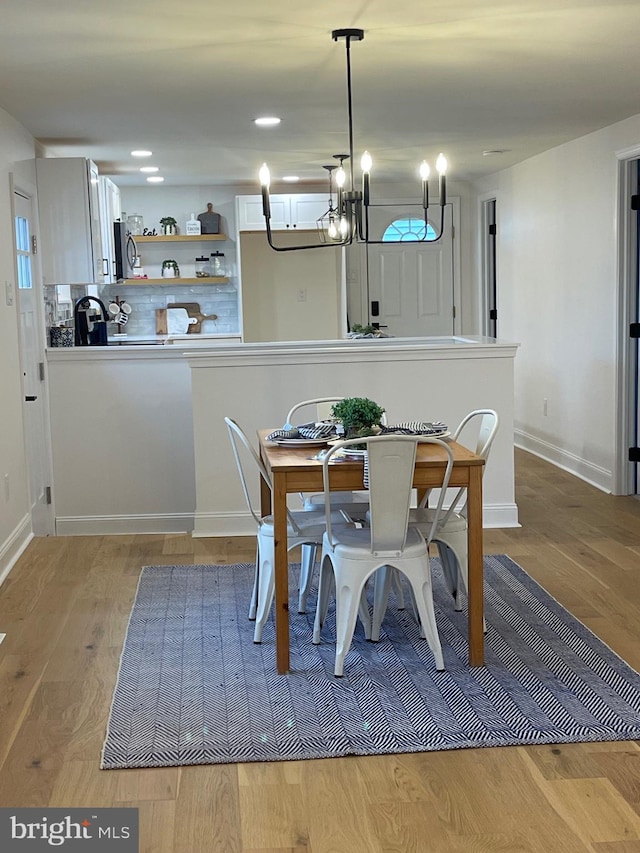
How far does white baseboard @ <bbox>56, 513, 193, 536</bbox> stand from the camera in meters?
6.09

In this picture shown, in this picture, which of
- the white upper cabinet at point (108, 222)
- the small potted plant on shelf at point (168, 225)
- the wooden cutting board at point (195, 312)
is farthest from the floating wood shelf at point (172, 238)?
the white upper cabinet at point (108, 222)

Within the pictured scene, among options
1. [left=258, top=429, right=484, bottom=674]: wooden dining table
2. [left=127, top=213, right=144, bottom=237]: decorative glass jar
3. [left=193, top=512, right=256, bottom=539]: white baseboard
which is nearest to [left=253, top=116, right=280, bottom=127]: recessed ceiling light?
[left=193, top=512, right=256, bottom=539]: white baseboard

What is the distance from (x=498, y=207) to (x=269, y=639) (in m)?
5.97

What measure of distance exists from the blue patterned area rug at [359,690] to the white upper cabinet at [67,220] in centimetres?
Result: 265

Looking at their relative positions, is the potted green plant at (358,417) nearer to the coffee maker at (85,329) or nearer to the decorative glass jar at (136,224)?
the coffee maker at (85,329)

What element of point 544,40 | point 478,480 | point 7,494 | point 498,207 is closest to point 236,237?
point 498,207

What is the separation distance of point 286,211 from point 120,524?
3.86 metres

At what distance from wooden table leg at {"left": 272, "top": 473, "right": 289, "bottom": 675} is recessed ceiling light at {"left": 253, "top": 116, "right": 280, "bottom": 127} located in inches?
112

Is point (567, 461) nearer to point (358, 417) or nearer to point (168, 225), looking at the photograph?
point (358, 417)

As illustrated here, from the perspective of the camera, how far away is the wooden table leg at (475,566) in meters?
3.57

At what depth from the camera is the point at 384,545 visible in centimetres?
347

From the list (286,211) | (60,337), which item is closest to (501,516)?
(60,337)

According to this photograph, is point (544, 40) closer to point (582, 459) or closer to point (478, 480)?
point (478, 480)

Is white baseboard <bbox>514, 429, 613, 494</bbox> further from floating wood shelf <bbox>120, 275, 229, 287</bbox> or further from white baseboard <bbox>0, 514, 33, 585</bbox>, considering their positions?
white baseboard <bbox>0, 514, 33, 585</bbox>
